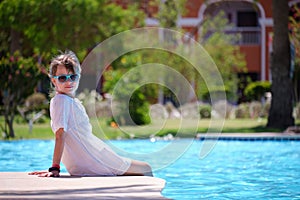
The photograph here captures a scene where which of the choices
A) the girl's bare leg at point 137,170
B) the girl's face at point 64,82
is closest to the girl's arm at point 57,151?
the girl's face at point 64,82

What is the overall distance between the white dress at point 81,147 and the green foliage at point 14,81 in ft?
29.4

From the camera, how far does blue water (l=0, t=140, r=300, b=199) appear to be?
7730 mm

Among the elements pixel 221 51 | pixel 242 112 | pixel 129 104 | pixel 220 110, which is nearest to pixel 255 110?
pixel 242 112

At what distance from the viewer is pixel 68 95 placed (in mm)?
6109

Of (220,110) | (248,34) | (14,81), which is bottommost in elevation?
(220,110)

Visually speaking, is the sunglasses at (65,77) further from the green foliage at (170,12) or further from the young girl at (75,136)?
the green foliage at (170,12)

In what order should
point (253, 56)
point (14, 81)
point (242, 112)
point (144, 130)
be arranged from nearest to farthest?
point (14, 81), point (144, 130), point (242, 112), point (253, 56)

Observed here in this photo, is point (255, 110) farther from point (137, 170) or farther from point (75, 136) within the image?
point (75, 136)

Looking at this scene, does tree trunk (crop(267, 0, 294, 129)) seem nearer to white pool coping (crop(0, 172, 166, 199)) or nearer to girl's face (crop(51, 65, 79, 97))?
girl's face (crop(51, 65, 79, 97))

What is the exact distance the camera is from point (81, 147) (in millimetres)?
6074

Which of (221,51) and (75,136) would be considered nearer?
(75,136)

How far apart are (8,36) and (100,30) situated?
407cm

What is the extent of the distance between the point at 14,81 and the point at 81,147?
30.4ft

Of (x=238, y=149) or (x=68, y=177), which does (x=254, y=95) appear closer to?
(x=238, y=149)
